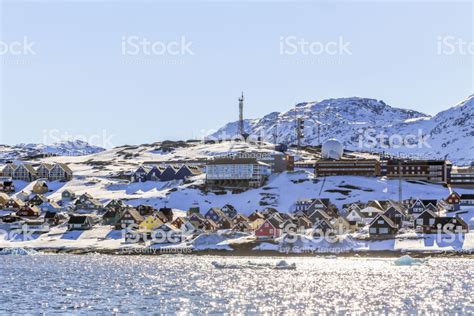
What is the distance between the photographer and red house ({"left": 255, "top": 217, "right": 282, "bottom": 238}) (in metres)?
131

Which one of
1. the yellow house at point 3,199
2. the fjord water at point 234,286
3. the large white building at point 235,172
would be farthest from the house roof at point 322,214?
the yellow house at point 3,199

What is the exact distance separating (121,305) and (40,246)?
74.8 meters

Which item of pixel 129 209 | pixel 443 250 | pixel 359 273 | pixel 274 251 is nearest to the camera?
pixel 359 273

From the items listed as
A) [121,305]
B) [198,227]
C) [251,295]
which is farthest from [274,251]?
[121,305]

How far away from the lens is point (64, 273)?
9131cm

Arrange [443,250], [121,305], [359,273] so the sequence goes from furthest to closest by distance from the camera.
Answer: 1. [443,250]
2. [359,273]
3. [121,305]

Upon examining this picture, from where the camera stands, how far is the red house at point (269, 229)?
130625mm

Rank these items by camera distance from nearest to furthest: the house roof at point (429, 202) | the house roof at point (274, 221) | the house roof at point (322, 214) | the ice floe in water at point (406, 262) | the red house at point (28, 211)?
the ice floe in water at point (406, 262) → the house roof at point (274, 221) → the house roof at point (322, 214) → the house roof at point (429, 202) → the red house at point (28, 211)

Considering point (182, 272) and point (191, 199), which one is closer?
point (182, 272)

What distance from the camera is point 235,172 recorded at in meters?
192

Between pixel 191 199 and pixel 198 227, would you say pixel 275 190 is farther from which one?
pixel 198 227

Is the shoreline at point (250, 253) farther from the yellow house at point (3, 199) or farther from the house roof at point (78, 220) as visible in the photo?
the yellow house at point (3, 199)

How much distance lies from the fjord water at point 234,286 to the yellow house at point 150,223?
27.2 m

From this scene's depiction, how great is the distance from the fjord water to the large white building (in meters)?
78.9
